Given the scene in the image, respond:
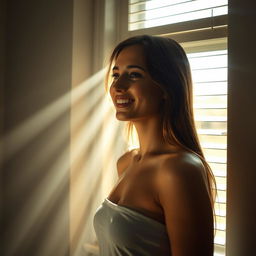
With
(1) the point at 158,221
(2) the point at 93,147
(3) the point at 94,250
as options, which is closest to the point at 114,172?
(2) the point at 93,147

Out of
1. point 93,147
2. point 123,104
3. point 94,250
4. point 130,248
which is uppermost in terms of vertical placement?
point 123,104

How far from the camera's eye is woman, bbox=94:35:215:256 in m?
0.76

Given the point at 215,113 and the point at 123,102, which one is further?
the point at 215,113

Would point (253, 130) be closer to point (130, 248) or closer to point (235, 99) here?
point (235, 99)

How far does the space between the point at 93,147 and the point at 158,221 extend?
0.63 m

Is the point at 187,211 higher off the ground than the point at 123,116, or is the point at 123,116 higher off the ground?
the point at 123,116

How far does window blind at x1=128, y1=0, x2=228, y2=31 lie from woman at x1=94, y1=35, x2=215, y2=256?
34 centimetres

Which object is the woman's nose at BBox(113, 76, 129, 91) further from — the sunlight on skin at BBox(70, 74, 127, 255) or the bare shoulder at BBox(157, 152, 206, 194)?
the sunlight on skin at BBox(70, 74, 127, 255)

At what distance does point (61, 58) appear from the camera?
1.34 metres

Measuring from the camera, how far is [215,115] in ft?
3.75

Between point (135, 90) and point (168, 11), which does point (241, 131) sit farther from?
point (168, 11)

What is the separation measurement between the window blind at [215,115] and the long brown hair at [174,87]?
235mm

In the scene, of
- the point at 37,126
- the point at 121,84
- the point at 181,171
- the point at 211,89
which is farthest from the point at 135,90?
the point at 37,126

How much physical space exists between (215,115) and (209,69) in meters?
0.17
